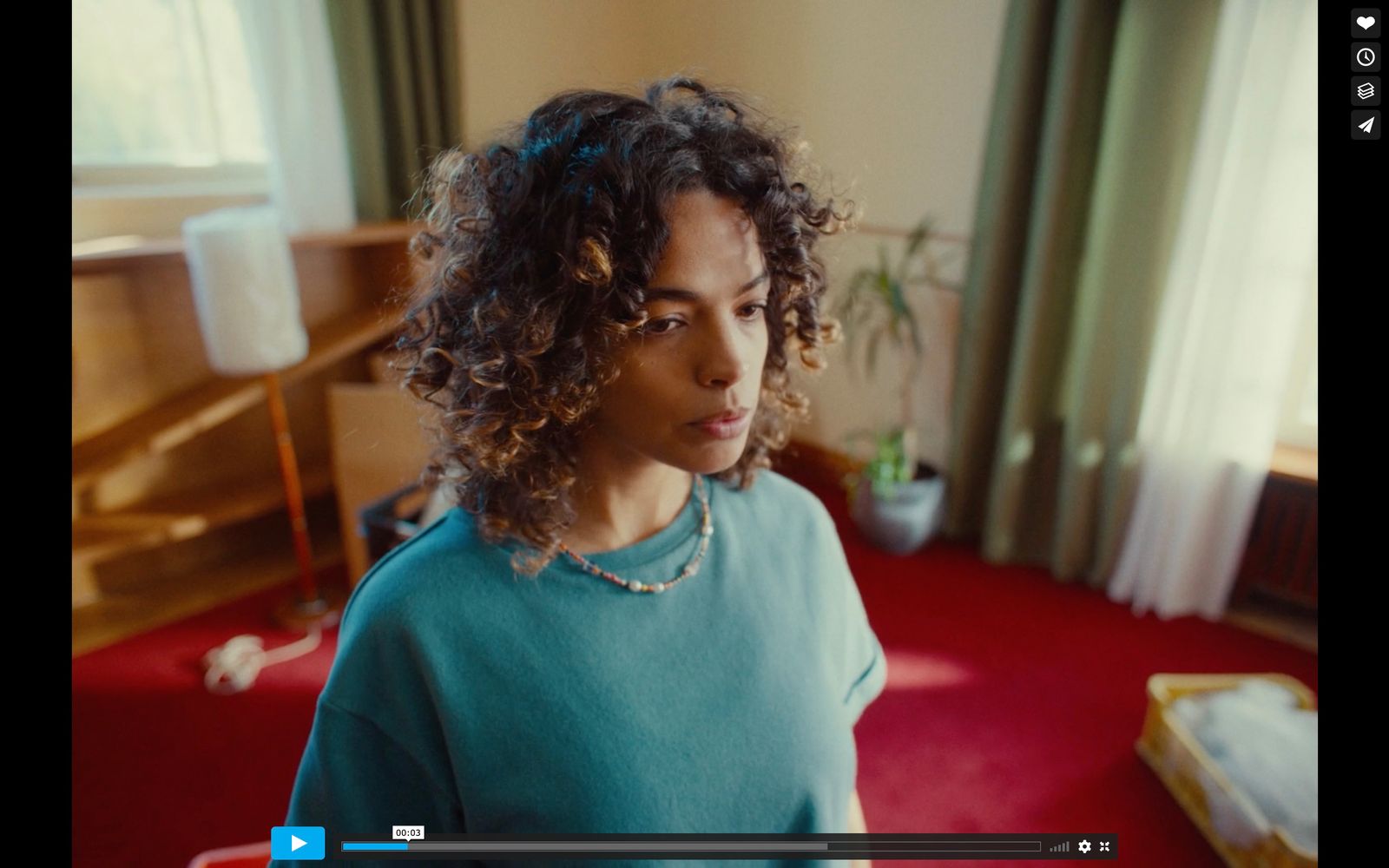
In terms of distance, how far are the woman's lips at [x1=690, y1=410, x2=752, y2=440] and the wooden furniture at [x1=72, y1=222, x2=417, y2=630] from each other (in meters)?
1.56

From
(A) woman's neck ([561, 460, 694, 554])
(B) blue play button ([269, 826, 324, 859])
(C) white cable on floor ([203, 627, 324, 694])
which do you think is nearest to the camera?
(B) blue play button ([269, 826, 324, 859])

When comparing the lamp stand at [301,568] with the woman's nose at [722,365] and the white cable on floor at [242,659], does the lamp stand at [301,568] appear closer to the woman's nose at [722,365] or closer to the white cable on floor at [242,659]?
the white cable on floor at [242,659]

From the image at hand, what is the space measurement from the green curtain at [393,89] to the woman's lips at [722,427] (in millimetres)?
1898

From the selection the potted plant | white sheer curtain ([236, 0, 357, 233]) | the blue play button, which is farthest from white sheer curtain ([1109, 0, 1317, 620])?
white sheer curtain ([236, 0, 357, 233])

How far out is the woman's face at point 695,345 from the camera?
1.73 feet

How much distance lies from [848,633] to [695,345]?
355 millimetres

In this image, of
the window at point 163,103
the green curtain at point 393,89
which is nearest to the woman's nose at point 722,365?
the green curtain at point 393,89

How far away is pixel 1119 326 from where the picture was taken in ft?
6.39

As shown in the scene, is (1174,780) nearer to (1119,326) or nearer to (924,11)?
(1119,326)

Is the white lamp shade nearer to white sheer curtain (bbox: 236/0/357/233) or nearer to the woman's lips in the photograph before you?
white sheer curtain (bbox: 236/0/357/233)

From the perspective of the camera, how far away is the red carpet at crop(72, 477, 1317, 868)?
4.51ft
